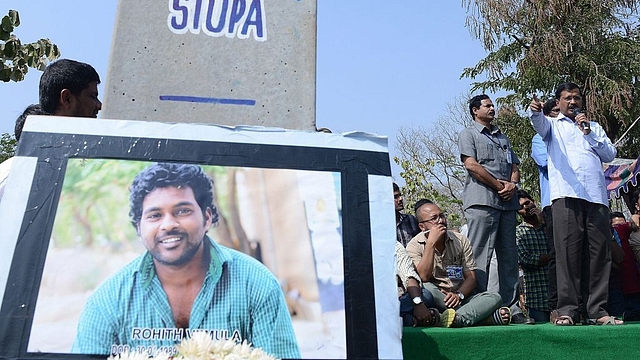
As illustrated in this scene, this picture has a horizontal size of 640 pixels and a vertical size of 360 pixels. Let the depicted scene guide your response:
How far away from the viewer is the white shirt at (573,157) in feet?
13.3

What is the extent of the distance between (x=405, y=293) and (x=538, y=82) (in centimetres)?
1072

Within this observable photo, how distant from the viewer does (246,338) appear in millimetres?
1788

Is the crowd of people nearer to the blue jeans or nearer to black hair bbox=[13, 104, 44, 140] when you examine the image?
the blue jeans

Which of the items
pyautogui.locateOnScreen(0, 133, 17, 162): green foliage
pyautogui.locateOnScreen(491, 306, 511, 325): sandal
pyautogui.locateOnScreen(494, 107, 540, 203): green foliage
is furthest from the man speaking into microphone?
pyautogui.locateOnScreen(0, 133, 17, 162): green foliage

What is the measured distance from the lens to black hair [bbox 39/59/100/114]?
8.79ft

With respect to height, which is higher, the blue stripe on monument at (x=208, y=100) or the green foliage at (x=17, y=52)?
the green foliage at (x=17, y=52)

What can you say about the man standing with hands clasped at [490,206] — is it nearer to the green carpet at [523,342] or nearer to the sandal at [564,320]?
the sandal at [564,320]

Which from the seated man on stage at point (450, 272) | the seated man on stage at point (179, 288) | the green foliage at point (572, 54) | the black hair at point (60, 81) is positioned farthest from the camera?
the green foliage at point (572, 54)

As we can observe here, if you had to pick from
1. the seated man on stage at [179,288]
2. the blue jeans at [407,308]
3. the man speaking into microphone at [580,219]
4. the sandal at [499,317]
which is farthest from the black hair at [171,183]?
the man speaking into microphone at [580,219]

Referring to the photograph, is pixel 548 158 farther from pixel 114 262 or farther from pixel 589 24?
pixel 589 24

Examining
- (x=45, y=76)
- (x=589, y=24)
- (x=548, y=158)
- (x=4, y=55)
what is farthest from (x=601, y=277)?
(x=589, y=24)

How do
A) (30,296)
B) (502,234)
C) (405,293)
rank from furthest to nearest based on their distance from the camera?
(502,234), (405,293), (30,296)

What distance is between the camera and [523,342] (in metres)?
3.30

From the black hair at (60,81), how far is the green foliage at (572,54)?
1189cm
